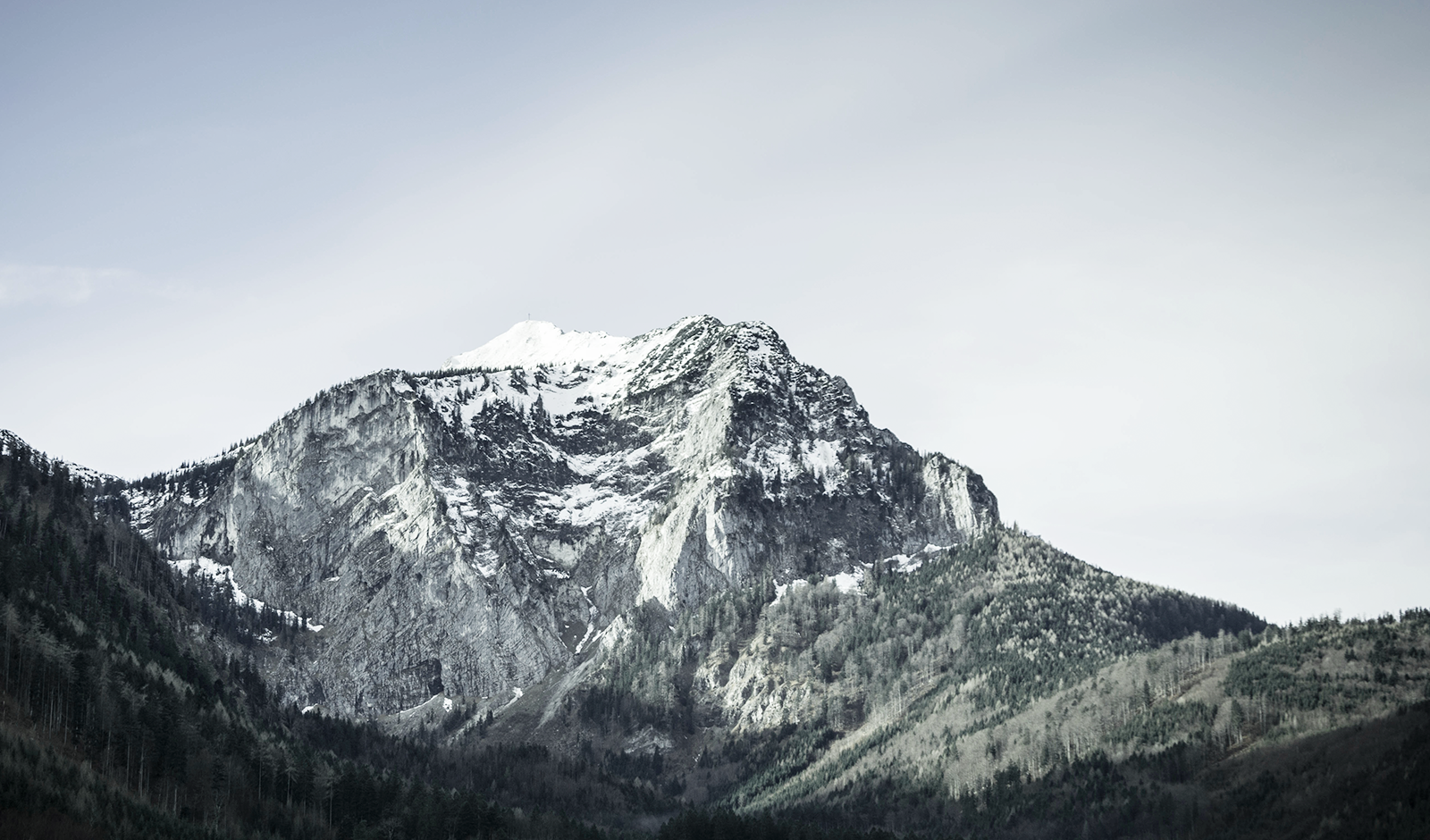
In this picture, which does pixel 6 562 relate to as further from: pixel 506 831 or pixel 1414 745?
pixel 1414 745

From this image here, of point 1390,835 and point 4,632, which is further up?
point 4,632

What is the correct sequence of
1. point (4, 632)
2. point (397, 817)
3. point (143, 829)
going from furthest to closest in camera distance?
point (397, 817), point (4, 632), point (143, 829)

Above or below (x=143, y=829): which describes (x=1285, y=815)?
below

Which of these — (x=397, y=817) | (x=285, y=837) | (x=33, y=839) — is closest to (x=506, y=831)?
(x=397, y=817)

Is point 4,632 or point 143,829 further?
point 4,632

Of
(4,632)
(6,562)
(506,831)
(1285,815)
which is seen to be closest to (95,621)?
(6,562)

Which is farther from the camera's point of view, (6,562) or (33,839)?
(6,562)

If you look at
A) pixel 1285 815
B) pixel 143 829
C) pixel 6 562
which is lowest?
pixel 1285 815

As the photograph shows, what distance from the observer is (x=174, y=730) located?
16625 centimetres

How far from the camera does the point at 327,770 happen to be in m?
193

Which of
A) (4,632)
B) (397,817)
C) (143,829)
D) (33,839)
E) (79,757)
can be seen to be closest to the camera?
(33,839)

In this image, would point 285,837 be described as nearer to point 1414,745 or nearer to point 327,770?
point 327,770

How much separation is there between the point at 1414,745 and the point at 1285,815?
2144cm

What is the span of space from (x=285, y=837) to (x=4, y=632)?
4365 cm
